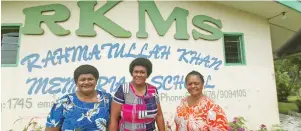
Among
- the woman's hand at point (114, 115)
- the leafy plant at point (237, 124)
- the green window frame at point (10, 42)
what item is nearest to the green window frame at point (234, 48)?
the leafy plant at point (237, 124)

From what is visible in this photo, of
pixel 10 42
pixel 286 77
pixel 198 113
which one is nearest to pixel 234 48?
pixel 198 113

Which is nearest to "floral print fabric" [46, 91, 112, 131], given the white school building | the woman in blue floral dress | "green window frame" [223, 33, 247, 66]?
the woman in blue floral dress

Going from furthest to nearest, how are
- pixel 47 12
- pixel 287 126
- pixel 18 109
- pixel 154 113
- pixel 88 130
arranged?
pixel 287 126, pixel 47 12, pixel 18 109, pixel 154 113, pixel 88 130

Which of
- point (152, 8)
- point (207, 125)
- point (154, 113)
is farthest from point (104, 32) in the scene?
point (207, 125)

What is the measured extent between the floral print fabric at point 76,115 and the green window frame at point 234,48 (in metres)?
4.03

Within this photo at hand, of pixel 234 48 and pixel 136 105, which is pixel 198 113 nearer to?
pixel 136 105

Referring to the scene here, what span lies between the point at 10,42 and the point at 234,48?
14.9 ft

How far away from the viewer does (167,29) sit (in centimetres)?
549

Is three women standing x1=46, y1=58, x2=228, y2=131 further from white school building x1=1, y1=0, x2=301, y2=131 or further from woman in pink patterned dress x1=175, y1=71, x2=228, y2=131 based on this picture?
white school building x1=1, y1=0, x2=301, y2=131

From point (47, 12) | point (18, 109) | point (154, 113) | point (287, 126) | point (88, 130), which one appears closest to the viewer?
point (88, 130)

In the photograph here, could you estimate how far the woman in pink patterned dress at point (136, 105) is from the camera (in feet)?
8.02

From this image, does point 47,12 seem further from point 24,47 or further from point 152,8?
point 152,8

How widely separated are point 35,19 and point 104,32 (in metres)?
1.30

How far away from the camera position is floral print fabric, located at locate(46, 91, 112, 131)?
7.28 ft
